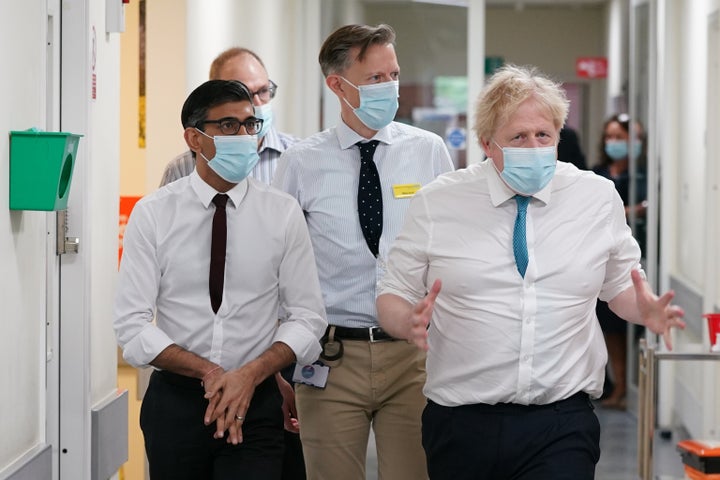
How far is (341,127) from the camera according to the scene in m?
3.57

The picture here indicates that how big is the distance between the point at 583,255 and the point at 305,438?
42.1 inches

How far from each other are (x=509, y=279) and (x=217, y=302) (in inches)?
29.0

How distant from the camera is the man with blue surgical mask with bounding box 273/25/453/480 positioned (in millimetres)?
3438

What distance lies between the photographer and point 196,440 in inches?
118

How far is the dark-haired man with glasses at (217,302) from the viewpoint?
3002 millimetres

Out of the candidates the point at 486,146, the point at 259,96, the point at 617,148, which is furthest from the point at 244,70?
the point at 617,148

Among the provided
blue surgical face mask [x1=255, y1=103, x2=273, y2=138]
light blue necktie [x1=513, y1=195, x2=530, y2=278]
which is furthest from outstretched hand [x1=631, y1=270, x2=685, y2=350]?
blue surgical face mask [x1=255, y1=103, x2=273, y2=138]

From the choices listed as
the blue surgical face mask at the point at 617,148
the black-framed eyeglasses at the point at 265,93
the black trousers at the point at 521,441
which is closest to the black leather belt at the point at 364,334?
the black trousers at the point at 521,441

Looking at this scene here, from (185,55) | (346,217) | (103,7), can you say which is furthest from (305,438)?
(185,55)

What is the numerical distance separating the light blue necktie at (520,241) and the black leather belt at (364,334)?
2.35 feet

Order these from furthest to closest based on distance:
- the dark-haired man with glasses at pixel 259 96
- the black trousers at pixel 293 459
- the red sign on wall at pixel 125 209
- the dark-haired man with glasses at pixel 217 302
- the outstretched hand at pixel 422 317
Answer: the red sign on wall at pixel 125 209 → the dark-haired man with glasses at pixel 259 96 → the black trousers at pixel 293 459 → the dark-haired man with glasses at pixel 217 302 → the outstretched hand at pixel 422 317

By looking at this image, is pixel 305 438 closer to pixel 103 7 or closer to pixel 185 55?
pixel 103 7

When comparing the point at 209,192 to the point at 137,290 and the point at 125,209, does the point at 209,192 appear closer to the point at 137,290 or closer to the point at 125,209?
the point at 137,290

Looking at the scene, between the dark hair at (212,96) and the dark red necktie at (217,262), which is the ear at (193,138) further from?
the dark red necktie at (217,262)
